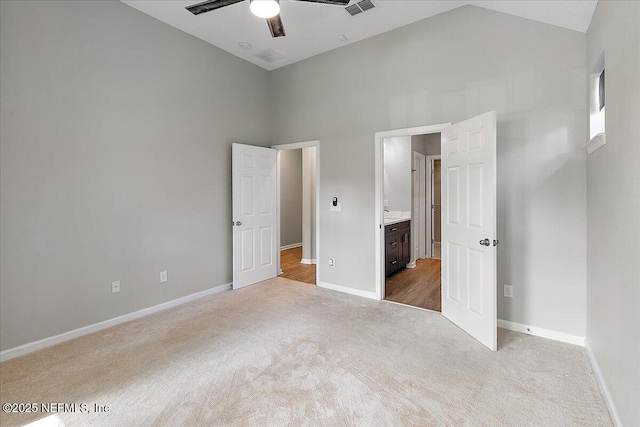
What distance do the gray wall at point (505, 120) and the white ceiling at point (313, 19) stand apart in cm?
13

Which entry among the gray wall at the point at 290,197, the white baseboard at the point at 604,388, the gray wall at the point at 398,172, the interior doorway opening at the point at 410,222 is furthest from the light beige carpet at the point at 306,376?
the gray wall at the point at 290,197

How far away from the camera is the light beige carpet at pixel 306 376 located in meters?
1.87

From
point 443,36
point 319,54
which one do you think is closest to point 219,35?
point 319,54

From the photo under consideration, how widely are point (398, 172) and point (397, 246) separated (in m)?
1.48

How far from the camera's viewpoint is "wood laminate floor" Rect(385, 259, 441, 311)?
12.7 ft

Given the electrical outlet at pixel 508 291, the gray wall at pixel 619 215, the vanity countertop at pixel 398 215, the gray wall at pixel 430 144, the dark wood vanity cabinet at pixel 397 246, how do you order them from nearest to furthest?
the gray wall at pixel 619 215 < the electrical outlet at pixel 508 291 < the dark wood vanity cabinet at pixel 397 246 < the vanity countertop at pixel 398 215 < the gray wall at pixel 430 144

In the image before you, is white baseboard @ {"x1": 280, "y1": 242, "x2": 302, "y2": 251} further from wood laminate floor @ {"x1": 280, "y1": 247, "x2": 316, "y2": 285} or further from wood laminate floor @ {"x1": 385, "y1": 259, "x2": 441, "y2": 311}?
wood laminate floor @ {"x1": 385, "y1": 259, "x2": 441, "y2": 311}

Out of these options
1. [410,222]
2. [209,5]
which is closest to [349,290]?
[410,222]

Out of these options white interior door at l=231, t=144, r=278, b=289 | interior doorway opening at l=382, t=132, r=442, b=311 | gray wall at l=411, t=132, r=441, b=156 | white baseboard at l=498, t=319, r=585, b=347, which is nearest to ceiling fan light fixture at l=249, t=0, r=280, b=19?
white interior door at l=231, t=144, r=278, b=289

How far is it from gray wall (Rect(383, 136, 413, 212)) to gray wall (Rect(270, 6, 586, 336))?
1.74 meters

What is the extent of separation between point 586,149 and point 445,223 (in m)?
1.33

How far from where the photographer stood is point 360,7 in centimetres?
331

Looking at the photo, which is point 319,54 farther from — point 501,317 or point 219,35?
point 501,317

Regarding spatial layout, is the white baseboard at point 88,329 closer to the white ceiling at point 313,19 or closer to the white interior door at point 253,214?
the white interior door at point 253,214
